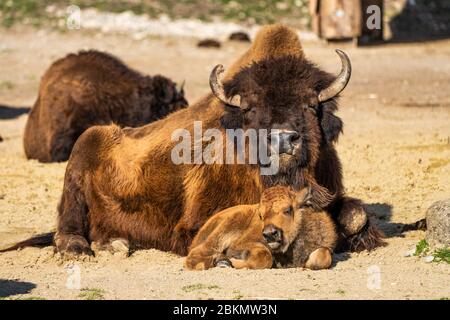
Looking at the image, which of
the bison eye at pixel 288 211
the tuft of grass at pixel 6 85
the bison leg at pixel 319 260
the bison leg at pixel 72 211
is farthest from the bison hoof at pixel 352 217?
the tuft of grass at pixel 6 85

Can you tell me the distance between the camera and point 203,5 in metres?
26.6

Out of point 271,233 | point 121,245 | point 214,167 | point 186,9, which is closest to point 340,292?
point 271,233

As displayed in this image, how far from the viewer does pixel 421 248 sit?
8.84m

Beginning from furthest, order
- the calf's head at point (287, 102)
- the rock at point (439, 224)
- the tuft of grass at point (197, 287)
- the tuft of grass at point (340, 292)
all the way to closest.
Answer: the rock at point (439, 224) → the calf's head at point (287, 102) → the tuft of grass at point (197, 287) → the tuft of grass at point (340, 292)

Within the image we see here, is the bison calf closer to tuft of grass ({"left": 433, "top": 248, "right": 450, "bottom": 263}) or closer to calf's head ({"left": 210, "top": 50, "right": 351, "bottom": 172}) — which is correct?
calf's head ({"left": 210, "top": 50, "right": 351, "bottom": 172})

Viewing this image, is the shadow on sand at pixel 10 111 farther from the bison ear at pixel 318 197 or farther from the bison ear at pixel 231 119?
the bison ear at pixel 318 197

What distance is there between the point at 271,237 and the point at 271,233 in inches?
2.2

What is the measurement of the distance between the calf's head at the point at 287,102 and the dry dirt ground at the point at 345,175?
39.5 inches

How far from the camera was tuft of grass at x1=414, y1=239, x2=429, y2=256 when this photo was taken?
28.8 ft

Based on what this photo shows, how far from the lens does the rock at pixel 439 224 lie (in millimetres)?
8922

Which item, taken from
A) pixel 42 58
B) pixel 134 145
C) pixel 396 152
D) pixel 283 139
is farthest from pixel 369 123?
pixel 42 58

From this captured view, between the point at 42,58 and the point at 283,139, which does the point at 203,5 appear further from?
the point at 283,139

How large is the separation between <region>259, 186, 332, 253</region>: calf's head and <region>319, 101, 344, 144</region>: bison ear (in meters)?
0.87

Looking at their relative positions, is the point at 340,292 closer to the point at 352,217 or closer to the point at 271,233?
the point at 271,233
